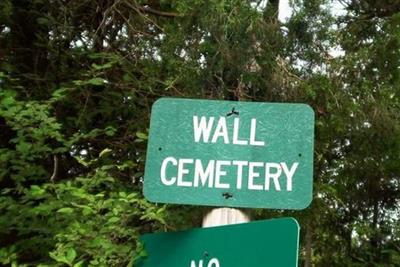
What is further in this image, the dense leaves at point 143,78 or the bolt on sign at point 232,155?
the dense leaves at point 143,78

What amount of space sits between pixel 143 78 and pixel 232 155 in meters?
3.25

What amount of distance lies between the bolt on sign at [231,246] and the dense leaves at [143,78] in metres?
1.43

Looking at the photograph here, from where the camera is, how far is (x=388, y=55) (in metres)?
5.23

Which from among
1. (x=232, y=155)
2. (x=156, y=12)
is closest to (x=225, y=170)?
(x=232, y=155)

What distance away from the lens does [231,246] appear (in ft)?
5.16

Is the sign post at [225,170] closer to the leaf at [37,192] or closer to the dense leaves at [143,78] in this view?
the leaf at [37,192]

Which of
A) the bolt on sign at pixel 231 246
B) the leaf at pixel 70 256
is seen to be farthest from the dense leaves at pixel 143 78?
the bolt on sign at pixel 231 246

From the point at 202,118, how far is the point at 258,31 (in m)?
2.57

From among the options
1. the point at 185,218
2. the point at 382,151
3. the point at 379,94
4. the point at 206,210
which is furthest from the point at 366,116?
the point at 206,210

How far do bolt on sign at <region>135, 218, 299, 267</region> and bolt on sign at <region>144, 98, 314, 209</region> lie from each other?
83 mm

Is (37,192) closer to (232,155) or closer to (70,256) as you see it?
(70,256)

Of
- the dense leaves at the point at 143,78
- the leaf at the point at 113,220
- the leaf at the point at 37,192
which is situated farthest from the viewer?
the dense leaves at the point at 143,78

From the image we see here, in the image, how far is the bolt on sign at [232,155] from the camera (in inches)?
63.9

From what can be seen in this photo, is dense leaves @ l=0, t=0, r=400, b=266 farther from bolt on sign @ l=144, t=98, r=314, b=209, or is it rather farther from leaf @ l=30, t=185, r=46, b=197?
bolt on sign @ l=144, t=98, r=314, b=209
